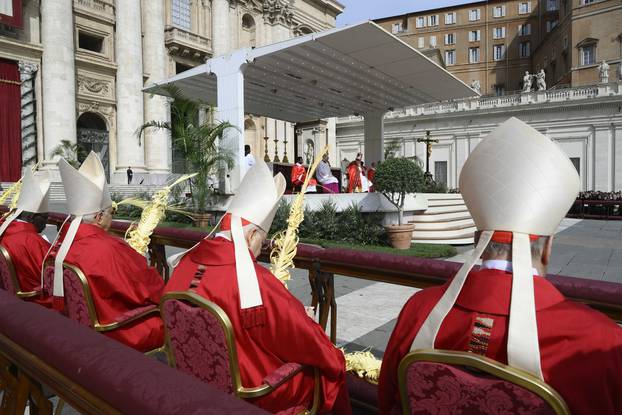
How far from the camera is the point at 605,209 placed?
20219 mm

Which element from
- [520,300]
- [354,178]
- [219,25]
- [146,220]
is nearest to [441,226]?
[354,178]

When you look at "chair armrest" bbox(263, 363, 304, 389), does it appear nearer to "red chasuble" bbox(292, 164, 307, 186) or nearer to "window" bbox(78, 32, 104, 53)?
"red chasuble" bbox(292, 164, 307, 186)

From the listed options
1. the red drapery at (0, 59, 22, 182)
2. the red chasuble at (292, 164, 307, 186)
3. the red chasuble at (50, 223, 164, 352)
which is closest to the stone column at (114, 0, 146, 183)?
the red drapery at (0, 59, 22, 182)

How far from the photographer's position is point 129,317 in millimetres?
2713

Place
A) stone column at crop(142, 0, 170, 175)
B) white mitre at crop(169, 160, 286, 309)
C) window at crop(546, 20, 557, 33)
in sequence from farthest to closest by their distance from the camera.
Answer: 1. window at crop(546, 20, 557, 33)
2. stone column at crop(142, 0, 170, 175)
3. white mitre at crop(169, 160, 286, 309)

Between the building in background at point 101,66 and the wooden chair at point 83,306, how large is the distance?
20.9 meters

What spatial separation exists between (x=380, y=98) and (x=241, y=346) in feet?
49.1

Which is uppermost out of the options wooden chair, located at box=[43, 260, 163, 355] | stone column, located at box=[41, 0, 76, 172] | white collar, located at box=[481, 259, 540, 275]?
stone column, located at box=[41, 0, 76, 172]

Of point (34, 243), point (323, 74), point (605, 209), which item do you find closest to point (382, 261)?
point (34, 243)

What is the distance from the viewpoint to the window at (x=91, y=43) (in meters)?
24.6

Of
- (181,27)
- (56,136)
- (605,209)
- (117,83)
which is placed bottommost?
(605,209)

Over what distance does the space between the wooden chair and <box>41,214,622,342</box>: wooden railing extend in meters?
0.86

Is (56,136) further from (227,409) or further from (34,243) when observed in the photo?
(227,409)

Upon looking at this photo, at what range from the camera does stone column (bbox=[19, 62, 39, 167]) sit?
2119cm
